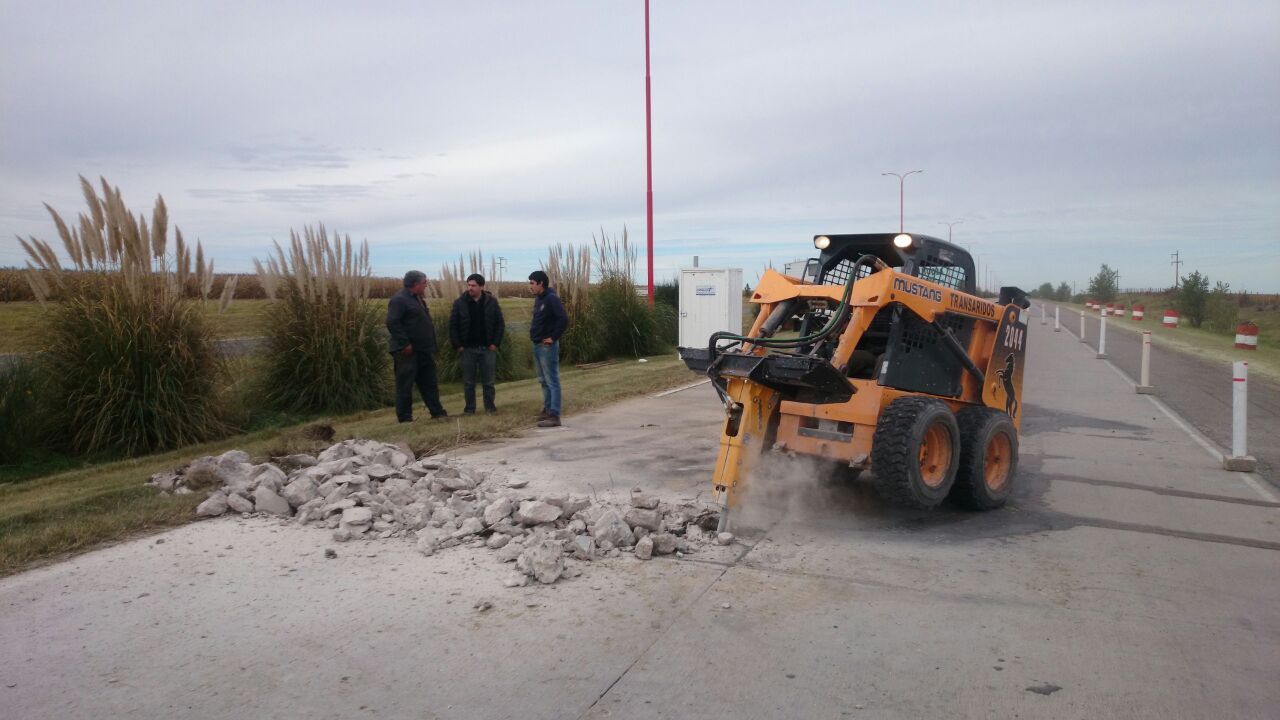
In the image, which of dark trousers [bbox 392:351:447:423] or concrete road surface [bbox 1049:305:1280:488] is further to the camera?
dark trousers [bbox 392:351:447:423]

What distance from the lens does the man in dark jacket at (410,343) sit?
10.8m

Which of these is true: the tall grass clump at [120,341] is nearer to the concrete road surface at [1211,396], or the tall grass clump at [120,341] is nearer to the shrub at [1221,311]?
the concrete road surface at [1211,396]

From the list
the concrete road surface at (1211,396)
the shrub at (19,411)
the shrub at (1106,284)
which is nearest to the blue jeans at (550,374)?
the shrub at (19,411)

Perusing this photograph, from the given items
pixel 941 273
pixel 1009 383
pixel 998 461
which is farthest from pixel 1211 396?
pixel 998 461

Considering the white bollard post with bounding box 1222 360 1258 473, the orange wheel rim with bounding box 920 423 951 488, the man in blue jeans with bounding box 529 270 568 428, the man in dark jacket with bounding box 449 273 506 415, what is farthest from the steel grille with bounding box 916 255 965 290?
the man in dark jacket with bounding box 449 273 506 415

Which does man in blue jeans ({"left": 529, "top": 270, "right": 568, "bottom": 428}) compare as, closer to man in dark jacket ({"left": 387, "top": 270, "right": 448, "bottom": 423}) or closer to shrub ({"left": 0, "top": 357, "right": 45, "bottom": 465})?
man in dark jacket ({"left": 387, "top": 270, "right": 448, "bottom": 423})

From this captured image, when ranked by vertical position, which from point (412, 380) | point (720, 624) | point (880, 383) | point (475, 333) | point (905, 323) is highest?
point (905, 323)

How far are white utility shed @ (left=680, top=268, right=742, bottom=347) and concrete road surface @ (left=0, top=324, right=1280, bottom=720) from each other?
12.6 metres

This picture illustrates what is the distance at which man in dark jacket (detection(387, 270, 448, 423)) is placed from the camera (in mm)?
10836

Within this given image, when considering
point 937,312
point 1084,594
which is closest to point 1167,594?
point 1084,594

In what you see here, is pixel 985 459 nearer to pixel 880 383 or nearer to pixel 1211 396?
pixel 880 383

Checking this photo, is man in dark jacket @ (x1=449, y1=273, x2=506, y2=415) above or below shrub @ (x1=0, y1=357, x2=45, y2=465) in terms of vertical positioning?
above

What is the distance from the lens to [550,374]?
35.7ft

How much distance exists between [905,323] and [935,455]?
103 cm
